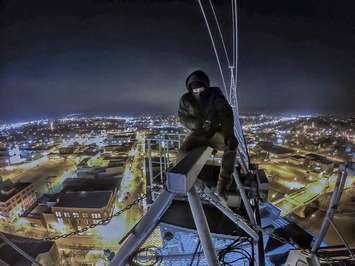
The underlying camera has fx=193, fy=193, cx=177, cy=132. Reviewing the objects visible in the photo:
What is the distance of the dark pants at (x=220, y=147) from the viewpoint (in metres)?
1.64

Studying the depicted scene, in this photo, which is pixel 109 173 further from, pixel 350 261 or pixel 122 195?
pixel 350 261

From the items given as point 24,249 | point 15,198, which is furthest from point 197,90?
point 15,198

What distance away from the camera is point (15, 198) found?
59.8 ft

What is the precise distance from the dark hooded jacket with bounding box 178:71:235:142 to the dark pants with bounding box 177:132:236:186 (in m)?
0.06

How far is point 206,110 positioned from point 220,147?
366mm

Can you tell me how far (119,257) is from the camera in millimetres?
960

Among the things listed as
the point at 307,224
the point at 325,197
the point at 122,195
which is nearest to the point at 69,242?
the point at 122,195

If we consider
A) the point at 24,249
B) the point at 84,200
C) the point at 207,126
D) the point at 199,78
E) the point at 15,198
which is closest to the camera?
the point at 199,78

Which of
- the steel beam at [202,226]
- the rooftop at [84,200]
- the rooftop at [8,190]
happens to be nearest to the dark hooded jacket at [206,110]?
the steel beam at [202,226]

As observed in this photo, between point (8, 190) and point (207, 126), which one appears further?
point (8, 190)

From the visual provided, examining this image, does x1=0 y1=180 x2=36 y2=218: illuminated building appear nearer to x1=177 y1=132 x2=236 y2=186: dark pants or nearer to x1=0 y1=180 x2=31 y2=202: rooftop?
x1=0 y1=180 x2=31 y2=202: rooftop

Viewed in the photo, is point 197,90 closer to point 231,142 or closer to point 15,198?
point 231,142

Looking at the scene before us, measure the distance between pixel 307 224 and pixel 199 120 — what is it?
452 inches

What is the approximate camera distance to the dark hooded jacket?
5.40 feet
